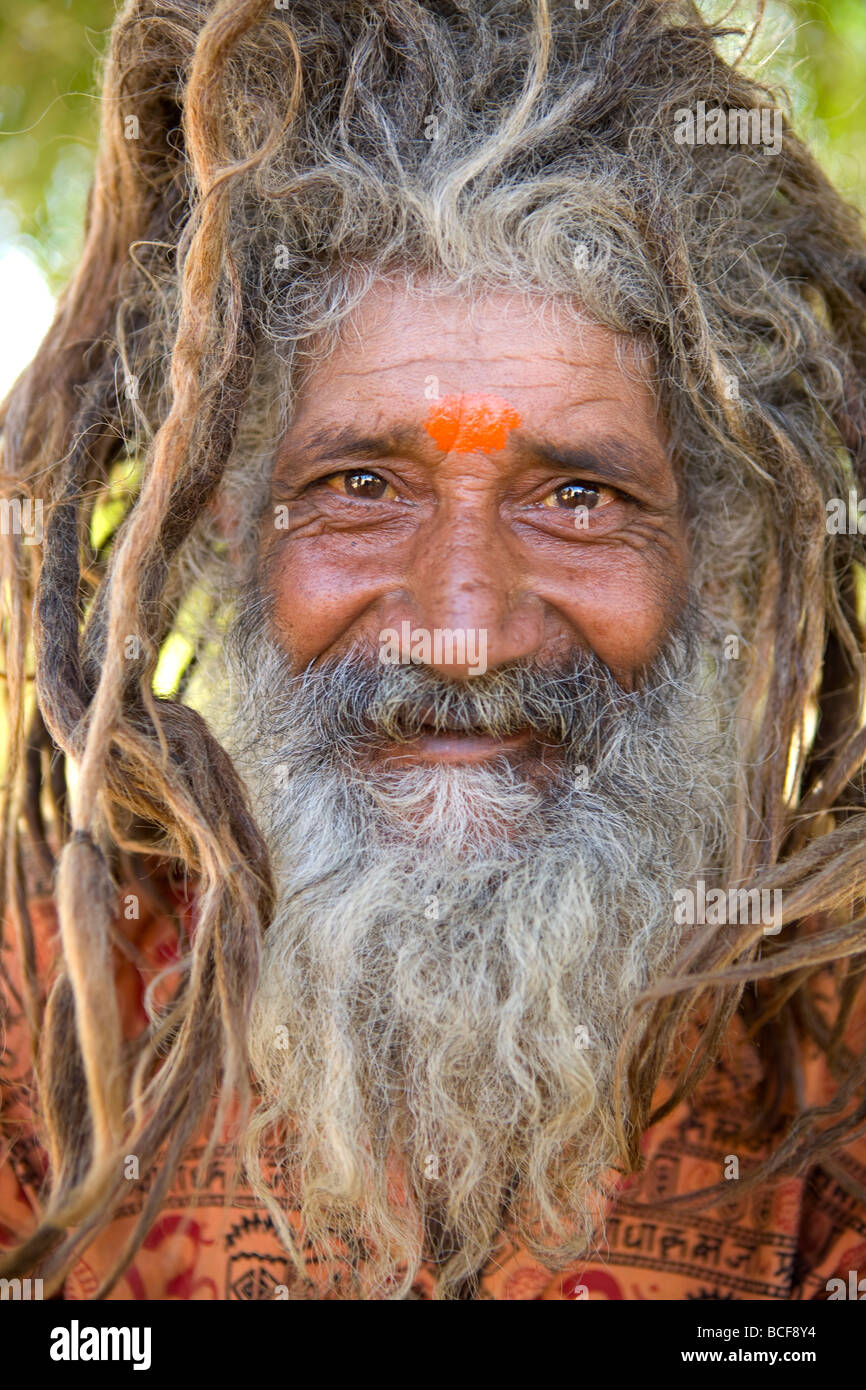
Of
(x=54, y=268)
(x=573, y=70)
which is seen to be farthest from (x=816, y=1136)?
(x=54, y=268)

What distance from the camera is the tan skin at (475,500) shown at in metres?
1.92

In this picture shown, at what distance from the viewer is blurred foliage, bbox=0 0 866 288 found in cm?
308

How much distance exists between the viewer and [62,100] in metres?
3.12

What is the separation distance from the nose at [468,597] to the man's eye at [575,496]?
140 millimetres

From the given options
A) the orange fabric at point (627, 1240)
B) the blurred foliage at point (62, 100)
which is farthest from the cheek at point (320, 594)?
the blurred foliage at point (62, 100)

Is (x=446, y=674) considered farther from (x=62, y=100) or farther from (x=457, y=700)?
(x=62, y=100)

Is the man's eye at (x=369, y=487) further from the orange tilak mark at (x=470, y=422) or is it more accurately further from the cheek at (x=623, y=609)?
the cheek at (x=623, y=609)

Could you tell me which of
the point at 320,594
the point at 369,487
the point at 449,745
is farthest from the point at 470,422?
the point at 449,745

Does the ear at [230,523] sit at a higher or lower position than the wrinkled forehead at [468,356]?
lower

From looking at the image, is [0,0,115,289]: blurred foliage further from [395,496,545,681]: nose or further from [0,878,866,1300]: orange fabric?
[0,878,866,1300]: orange fabric

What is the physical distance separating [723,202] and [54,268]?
196 centimetres

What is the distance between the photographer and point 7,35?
3145 millimetres

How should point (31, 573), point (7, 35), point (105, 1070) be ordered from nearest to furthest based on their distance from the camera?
point (105, 1070) < point (31, 573) < point (7, 35)

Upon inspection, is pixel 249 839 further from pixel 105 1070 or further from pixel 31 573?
pixel 31 573
